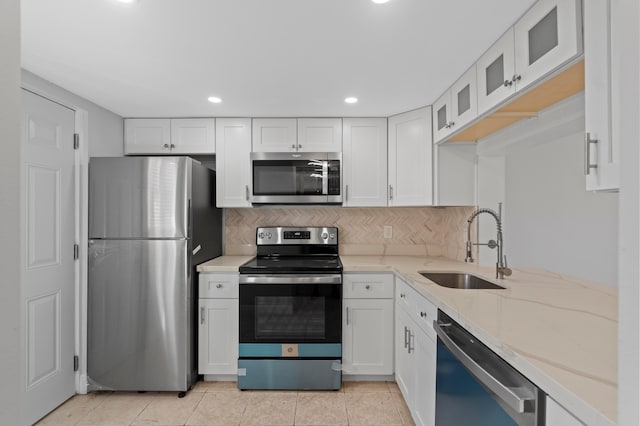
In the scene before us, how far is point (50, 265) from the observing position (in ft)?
7.45

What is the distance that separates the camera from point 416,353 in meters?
2.00

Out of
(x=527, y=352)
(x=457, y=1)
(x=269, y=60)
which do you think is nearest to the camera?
(x=527, y=352)

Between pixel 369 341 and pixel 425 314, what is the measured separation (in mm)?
941

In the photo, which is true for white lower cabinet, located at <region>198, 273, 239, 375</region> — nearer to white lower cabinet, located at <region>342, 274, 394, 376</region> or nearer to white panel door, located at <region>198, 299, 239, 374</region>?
white panel door, located at <region>198, 299, 239, 374</region>

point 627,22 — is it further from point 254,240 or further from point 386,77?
point 254,240

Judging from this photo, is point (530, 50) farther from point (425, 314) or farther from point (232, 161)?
point (232, 161)

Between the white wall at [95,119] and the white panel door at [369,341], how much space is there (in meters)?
2.32

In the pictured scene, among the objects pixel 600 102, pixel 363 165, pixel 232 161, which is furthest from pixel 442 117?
pixel 232 161

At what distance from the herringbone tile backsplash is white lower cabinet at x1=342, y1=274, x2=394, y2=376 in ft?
2.27

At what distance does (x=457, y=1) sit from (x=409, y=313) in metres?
1.71

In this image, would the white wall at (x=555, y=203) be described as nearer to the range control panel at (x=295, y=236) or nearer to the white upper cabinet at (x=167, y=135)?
the range control panel at (x=295, y=236)

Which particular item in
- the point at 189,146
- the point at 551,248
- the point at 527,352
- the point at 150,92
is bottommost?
the point at 527,352

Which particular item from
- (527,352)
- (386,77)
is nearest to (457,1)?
(386,77)

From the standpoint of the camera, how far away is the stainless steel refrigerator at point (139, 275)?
245cm
